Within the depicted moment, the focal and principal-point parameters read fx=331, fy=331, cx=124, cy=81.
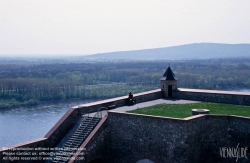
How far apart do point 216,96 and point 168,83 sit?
291cm

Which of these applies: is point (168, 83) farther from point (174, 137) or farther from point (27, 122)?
point (27, 122)

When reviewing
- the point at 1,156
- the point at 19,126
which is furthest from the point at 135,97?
the point at 19,126

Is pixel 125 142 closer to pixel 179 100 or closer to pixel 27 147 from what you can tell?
pixel 27 147

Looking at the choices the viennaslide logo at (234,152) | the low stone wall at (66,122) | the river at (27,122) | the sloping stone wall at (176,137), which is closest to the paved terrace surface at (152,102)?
the low stone wall at (66,122)

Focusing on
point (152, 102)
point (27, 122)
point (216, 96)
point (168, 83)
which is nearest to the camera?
Answer: point (216, 96)

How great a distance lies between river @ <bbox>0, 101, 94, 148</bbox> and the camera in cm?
4492

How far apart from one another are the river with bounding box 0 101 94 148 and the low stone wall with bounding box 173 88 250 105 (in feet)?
98.1

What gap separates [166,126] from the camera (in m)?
12.8

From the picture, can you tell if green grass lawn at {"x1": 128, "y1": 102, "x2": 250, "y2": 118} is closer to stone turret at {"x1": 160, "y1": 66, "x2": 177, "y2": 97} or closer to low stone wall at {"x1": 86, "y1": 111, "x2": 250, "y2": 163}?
low stone wall at {"x1": 86, "y1": 111, "x2": 250, "y2": 163}

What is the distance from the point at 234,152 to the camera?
42.7ft

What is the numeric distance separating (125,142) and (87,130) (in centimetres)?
175

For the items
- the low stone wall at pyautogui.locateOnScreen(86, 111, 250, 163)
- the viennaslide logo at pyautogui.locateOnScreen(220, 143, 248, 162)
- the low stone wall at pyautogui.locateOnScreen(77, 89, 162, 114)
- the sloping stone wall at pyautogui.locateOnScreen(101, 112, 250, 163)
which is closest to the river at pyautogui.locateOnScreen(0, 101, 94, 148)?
the low stone wall at pyautogui.locateOnScreen(77, 89, 162, 114)

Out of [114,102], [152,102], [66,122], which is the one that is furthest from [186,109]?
[66,122]

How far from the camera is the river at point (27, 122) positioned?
4492 cm
